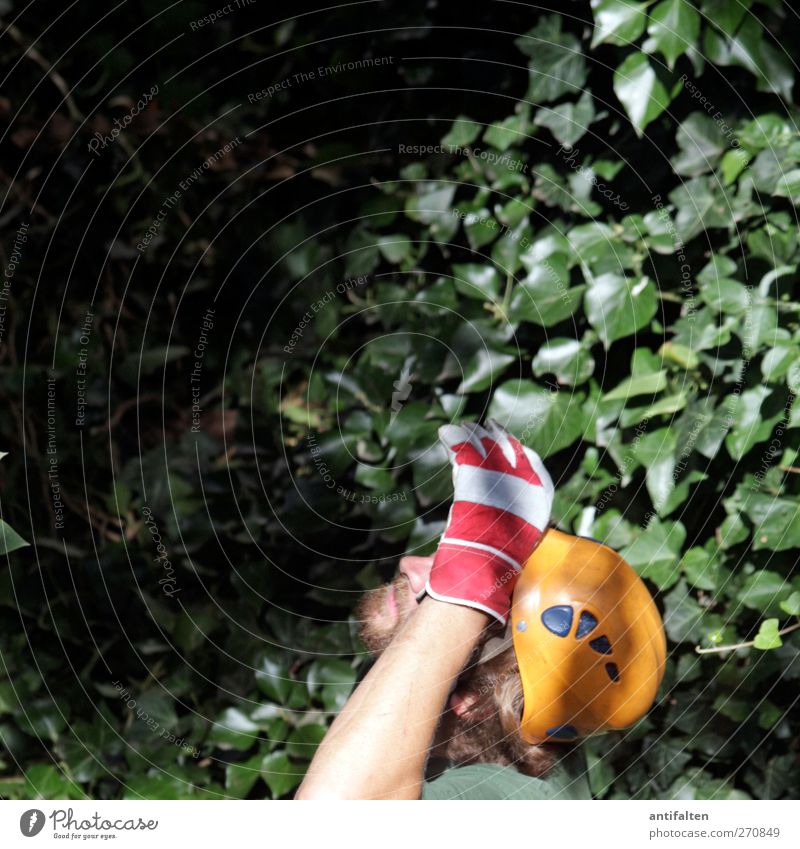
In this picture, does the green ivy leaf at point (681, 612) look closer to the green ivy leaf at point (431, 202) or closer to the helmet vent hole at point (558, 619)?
the helmet vent hole at point (558, 619)

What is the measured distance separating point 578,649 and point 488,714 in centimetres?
14

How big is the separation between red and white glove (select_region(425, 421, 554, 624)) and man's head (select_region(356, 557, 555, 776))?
0.14 feet

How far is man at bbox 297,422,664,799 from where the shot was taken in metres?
0.94

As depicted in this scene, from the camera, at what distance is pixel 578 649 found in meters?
0.94

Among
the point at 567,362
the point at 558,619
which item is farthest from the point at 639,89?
the point at 558,619

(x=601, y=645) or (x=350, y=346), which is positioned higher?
(x=350, y=346)

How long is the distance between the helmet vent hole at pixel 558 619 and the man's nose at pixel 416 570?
15cm

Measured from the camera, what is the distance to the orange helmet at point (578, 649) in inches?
36.4

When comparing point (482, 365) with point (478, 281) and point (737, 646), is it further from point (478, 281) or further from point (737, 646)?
point (737, 646)

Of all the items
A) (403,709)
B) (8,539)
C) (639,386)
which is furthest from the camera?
(639,386)

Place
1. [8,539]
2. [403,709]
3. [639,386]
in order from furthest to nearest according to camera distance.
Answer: [639,386] < [403,709] < [8,539]

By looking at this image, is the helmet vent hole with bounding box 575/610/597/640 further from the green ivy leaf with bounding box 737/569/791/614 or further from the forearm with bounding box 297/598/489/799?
the green ivy leaf with bounding box 737/569/791/614
